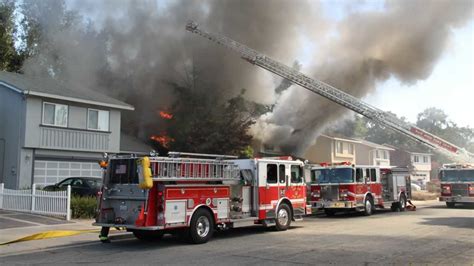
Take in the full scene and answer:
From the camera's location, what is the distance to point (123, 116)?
30.8 meters

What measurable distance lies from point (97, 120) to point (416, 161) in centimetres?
5797

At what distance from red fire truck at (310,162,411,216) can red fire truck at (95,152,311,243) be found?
19.3 feet

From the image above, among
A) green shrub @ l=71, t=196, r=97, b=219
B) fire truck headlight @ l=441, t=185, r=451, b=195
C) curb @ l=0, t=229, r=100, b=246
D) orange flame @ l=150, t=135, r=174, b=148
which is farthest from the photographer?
orange flame @ l=150, t=135, r=174, b=148

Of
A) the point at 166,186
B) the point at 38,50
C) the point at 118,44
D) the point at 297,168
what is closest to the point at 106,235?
the point at 166,186

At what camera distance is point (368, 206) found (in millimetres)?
19156

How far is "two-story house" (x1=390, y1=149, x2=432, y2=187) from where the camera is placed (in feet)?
224

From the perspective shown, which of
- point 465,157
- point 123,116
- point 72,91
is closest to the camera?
point 72,91

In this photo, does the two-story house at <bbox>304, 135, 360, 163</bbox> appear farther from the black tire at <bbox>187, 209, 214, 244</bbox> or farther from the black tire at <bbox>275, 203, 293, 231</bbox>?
the black tire at <bbox>187, 209, 214, 244</bbox>

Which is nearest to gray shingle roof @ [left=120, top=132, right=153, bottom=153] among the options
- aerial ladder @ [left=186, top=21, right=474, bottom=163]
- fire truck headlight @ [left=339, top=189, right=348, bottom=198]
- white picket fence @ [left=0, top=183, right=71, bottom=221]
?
aerial ladder @ [left=186, top=21, right=474, bottom=163]

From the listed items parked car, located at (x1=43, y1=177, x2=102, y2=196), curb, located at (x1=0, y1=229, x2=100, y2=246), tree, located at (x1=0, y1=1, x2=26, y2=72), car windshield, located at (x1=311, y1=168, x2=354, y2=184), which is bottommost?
curb, located at (x1=0, y1=229, x2=100, y2=246)

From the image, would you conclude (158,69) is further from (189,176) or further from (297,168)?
(189,176)

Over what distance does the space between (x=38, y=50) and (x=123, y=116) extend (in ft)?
31.9

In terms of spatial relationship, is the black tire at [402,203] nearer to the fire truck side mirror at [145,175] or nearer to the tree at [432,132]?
the fire truck side mirror at [145,175]

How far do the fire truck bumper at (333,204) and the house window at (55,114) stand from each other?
11.8m
